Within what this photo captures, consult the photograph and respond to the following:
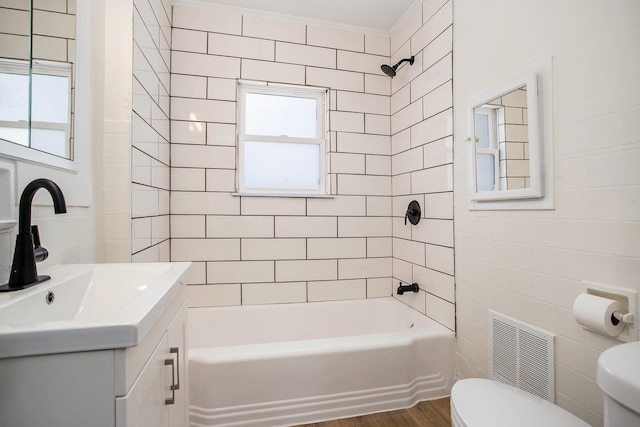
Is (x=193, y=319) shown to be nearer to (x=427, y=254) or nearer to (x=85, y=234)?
(x=85, y=234)

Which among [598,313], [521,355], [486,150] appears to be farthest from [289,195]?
[598,313]

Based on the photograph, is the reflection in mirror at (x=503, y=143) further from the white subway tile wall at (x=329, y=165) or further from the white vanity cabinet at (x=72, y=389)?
the white vanity cabinet at (x=72, y=389)

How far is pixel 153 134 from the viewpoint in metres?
1.70

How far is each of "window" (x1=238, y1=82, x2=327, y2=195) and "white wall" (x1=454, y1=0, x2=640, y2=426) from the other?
Answer: 1.19m

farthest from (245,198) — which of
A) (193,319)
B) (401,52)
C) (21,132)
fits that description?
(401,52)

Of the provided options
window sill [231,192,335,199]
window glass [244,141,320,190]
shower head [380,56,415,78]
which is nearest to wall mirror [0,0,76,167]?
window sill [231,192,335,199]

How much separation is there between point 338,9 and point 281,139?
1036 millimetres

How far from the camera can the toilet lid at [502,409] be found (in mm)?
923

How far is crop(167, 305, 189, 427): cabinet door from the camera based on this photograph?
0.88 metres

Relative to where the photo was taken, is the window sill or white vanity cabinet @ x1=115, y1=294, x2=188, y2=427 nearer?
white vanity cabinet @ x1=115, y1=294, x2=188, y2=427

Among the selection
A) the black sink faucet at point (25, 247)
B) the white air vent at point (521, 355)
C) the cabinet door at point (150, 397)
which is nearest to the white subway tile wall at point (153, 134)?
the black sink faucet at point (25, 247)

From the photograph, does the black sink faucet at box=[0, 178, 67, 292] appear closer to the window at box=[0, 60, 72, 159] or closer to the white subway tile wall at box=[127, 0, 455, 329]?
the window at box=[0, 60, 72, 159]

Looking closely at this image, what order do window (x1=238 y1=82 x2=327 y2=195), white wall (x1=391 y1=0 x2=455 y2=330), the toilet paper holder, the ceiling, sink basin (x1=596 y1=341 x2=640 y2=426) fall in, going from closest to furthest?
sink basin (x1=596 y1=341 x2=640 y2=426)
the toilet paper holder
white wall (x1=391 y1=0 x2=455 y2=330)
the ceiling
window (x1=238 y1=82 x2=327 y2=195)

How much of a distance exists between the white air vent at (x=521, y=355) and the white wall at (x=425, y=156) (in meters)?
0.33
